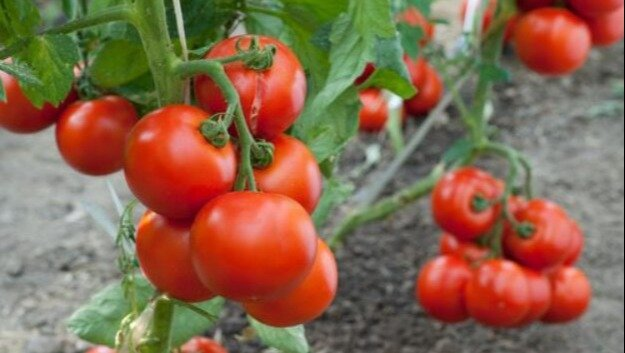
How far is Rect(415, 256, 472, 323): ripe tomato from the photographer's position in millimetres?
1812

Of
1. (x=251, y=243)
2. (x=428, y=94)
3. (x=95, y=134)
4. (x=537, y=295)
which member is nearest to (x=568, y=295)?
(x=537, y=295)

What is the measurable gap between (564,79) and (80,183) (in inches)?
55.8

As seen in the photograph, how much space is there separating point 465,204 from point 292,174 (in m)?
0.95

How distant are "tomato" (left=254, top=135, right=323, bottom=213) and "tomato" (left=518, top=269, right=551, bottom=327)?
0.92 m

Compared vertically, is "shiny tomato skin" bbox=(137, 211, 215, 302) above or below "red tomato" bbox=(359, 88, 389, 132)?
above

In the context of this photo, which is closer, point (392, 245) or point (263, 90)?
point (263, 90)

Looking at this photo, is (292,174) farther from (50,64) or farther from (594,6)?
(594,6)

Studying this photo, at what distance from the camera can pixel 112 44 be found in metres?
1.14

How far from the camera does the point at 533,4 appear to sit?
1.93m

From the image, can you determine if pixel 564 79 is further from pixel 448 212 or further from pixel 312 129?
pixel 312 129

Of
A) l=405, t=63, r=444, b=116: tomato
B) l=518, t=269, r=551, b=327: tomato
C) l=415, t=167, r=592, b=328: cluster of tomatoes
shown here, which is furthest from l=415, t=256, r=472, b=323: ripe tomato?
l=405, t=63, r=444, b=116: tomato

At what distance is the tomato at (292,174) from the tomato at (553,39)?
105 cm

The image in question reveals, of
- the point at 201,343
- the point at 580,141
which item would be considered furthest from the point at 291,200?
the point at 580,141

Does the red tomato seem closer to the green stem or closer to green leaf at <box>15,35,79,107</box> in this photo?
the green stem
